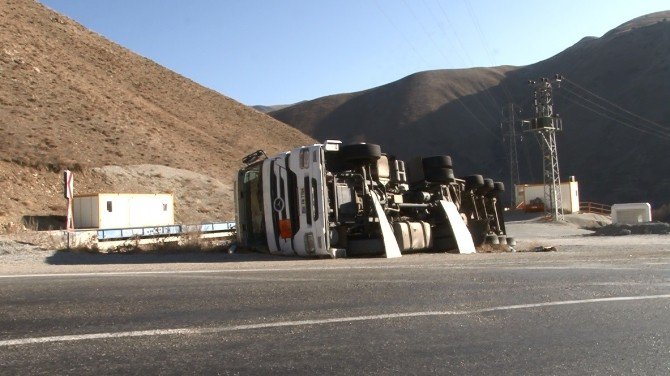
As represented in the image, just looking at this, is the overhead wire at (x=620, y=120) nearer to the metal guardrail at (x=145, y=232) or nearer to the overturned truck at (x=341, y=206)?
the metal guardrail at (x=145, y=232)

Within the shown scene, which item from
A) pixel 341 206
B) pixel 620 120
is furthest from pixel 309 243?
pixel 620 120

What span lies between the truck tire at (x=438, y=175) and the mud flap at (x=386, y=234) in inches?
145

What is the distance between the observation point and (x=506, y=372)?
5008 millimetres

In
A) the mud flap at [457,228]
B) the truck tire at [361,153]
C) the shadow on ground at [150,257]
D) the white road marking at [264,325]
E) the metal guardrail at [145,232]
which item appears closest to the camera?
the white road marking at [264,325]

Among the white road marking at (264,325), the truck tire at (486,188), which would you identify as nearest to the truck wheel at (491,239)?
the truck tire at (486,188)

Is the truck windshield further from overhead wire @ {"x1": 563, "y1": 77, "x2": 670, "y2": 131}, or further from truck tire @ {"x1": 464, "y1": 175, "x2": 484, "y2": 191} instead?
overhead wire @ {"x1": 563, "y1": 77, "x2": 670, "y2": 131}

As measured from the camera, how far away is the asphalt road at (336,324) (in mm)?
5141

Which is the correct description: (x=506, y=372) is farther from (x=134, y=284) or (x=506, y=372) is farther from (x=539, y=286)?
(x=134, y=284)

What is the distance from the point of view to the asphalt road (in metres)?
5.14

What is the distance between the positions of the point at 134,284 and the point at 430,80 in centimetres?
13399

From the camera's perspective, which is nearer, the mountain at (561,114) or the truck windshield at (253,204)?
the truck windshield at (253,204)

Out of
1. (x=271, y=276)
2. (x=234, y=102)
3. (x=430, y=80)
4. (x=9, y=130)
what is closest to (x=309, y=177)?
(x=271, y=276)

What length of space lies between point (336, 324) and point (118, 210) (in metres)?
28.1

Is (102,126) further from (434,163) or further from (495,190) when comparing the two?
(434,163)
